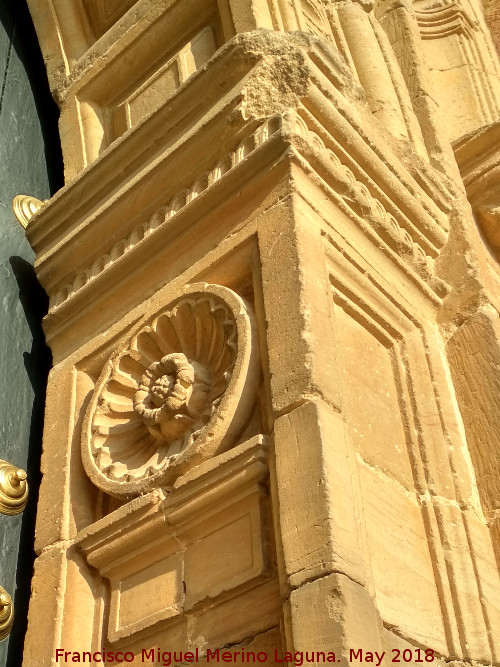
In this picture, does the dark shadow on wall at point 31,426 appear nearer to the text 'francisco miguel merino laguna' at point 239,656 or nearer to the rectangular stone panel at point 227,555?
the text 'francisco miguel merino laguna' at point 239,656

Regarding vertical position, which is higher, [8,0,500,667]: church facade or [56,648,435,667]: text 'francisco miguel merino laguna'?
[8,0,500,667]: church facade

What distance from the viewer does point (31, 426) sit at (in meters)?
3.14

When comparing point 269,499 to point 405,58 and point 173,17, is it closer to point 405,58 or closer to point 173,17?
point 173,17

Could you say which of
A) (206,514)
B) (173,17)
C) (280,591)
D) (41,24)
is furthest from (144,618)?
(41,24)

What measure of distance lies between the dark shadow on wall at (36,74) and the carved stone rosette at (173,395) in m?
1.38

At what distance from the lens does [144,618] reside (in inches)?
93.7

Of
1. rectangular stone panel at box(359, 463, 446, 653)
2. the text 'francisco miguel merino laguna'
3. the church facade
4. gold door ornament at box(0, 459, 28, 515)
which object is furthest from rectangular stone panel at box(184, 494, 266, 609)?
gold door ornament at box(0, 459, 28, 515)

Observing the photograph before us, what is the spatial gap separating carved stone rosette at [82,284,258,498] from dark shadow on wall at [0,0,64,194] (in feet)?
4.51

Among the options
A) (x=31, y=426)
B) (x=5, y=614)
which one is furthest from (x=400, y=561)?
(x=31, y=426)

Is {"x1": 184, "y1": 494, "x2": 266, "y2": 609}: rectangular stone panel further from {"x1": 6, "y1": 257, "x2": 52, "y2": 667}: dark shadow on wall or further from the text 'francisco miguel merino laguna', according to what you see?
{"x1": 6, "y1": 257, "x2": 52, "y2": 667}: dark shadow on wall

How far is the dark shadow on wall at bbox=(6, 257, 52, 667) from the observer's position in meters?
2.72

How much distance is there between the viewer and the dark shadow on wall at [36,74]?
13.1 feet

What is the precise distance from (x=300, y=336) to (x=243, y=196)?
653mm

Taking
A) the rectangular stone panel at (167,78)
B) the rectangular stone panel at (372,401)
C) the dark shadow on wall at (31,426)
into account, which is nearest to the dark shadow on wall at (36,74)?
the rectangular stone panel at (167,78)
